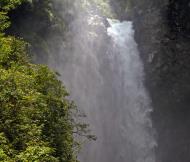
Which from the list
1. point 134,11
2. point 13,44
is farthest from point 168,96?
point 13,44

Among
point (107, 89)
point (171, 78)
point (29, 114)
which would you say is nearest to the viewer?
point (29, 114)

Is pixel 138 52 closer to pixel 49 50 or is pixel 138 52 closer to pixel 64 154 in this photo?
pixel 49 50

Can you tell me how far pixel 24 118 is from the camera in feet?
43.5

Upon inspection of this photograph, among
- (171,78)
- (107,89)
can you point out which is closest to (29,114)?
Result: (171,78)

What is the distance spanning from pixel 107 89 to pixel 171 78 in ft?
20.0

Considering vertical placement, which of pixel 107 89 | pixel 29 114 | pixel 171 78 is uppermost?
pixel 171 78

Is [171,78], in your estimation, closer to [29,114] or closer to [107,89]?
[107,89]

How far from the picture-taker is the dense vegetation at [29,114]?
12.0 metres

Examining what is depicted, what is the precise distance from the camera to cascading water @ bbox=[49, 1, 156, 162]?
37500mm

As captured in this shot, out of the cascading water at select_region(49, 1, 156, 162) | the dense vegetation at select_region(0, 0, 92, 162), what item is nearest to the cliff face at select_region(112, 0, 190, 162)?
the cascading water at select_region(49, 1, 156, 162)

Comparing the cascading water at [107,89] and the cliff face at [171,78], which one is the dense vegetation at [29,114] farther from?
the cliff face at [171,78]

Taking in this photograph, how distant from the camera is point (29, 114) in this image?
13.8m

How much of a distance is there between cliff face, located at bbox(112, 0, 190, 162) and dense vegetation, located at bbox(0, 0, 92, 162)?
2214 centimetres

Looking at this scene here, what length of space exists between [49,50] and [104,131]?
9264mm
